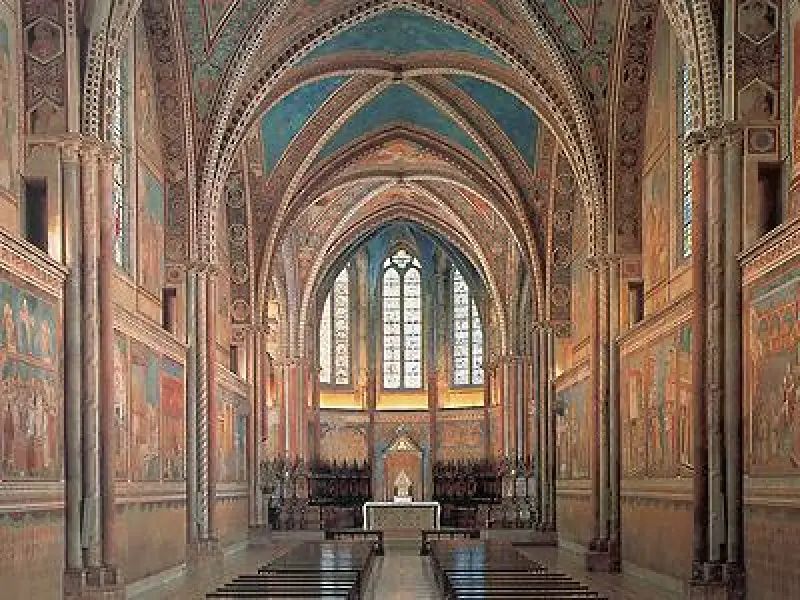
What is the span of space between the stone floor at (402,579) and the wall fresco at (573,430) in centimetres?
211

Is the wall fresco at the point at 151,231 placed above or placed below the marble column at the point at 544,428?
above

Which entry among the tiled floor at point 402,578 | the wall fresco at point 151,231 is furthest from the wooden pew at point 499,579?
the wall fresco at point 151,231

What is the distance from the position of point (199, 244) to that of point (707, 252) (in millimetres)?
12734

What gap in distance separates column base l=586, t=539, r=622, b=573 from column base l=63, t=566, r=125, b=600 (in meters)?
11.3

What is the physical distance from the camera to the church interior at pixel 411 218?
18.1 meters

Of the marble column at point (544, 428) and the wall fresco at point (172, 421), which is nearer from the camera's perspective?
the wall fresco at point (172, 421)

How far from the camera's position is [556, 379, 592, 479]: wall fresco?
32.4 m

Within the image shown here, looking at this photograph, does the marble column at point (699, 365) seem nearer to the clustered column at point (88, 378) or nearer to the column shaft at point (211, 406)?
the clustered column at point (88, 378)

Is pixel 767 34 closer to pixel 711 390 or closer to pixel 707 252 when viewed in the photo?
pixel 707 252

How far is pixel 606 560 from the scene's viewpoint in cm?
2802

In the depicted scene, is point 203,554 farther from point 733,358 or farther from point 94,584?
point 733,358

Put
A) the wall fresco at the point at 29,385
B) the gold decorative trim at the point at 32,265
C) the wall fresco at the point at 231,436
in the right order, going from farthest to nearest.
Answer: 1. the wall fresco at the point at 231,436
2. the wall fresco at the point at 29,385
3. the gold decorative trim at the point at 32,265

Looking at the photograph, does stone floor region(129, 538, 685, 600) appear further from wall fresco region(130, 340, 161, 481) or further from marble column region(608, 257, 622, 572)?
wall fresco region(130, 340, 161, 481)

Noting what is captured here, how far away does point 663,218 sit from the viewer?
25.7 meters
